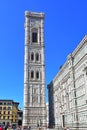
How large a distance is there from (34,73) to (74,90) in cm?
2434

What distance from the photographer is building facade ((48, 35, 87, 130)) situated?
3963 cm

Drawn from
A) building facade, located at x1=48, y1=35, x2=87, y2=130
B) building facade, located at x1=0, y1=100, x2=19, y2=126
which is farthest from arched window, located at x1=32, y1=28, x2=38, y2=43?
building facade, located at x1=0, y1=100, x2=19, y2=126

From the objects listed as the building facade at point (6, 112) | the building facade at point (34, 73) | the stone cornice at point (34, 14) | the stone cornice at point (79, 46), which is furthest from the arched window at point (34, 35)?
the building facade at point (6, 112)

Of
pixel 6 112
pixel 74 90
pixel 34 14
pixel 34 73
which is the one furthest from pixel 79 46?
pixel 6 112

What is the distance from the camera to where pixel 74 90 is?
44.7 meters

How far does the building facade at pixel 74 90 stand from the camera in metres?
39.6

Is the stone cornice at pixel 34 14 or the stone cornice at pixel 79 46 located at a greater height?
the stone cornice at pixel 34 14

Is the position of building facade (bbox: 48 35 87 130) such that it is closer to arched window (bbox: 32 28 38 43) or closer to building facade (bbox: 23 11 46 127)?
building facade (bbox: 23 11 46 127)

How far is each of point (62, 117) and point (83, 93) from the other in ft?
58.5

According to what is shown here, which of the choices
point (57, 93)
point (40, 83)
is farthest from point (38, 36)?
point (57, 93)

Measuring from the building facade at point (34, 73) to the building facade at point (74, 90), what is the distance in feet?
23.0

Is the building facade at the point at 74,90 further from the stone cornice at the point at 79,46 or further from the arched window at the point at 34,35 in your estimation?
the arched window at the point at 34,35

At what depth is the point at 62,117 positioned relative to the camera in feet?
184

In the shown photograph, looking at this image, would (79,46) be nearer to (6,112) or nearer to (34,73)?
(34,73)
